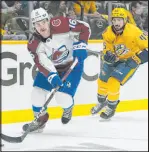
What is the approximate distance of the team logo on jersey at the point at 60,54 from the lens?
15.0 feet

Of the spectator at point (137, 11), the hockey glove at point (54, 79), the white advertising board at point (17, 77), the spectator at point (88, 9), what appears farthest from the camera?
the spectator at point (137, 11)

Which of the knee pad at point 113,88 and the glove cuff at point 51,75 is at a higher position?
the glove cuff at point 51,75

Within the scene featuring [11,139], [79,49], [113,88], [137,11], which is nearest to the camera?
[11,139]

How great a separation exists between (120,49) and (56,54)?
968 mm

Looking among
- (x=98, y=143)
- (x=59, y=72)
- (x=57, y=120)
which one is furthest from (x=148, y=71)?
(x=98, y=143)

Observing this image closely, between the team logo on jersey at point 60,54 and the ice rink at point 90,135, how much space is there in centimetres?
65

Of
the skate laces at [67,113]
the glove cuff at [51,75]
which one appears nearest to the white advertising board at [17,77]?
the skate laces at [67,113]

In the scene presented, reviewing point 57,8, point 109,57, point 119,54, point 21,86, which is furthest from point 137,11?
point 21,86

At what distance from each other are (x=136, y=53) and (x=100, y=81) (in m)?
0.51

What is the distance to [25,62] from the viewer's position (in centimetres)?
531

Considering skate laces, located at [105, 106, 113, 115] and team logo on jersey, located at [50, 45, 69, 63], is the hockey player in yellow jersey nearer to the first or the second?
skate laces, located at [105, 106, 113, 115]

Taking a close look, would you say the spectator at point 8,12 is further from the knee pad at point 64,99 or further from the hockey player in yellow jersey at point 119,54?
the knee pad at point 64,99

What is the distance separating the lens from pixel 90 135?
4582mm

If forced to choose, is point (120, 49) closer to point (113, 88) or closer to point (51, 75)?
point (113, 88)
